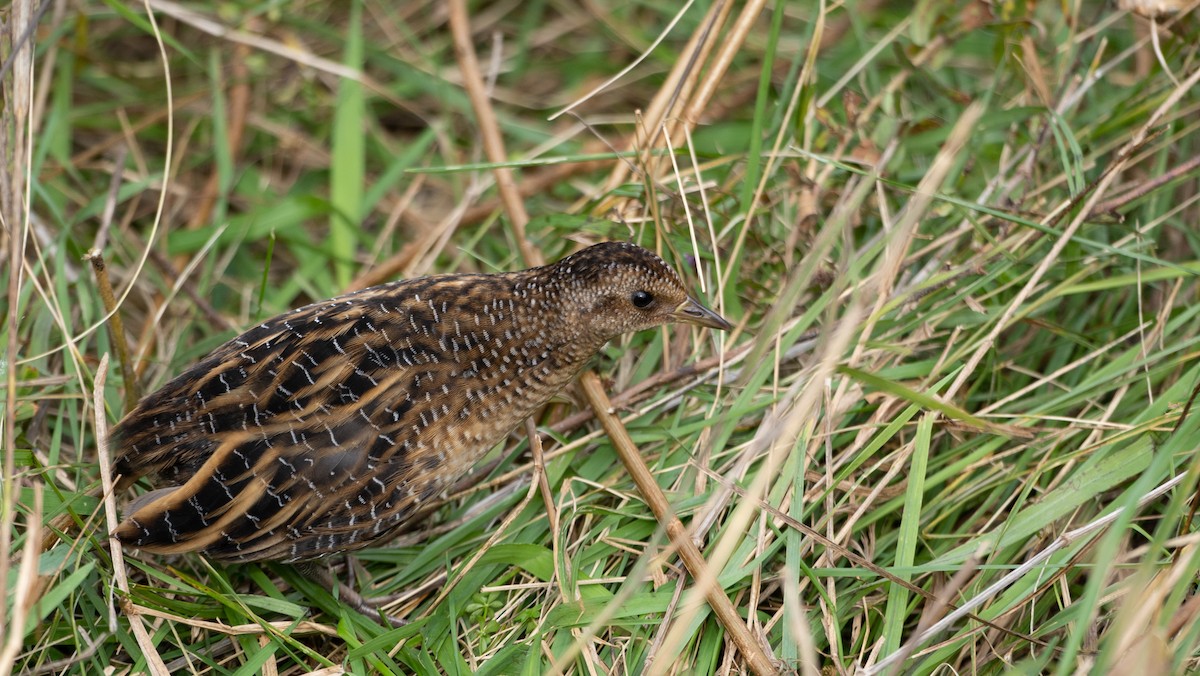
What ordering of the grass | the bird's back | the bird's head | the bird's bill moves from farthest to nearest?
the bird's bill → the bird's head → the bird's back → the grass

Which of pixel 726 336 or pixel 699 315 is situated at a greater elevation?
pixel 699 315

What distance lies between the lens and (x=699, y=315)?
387 centimetres

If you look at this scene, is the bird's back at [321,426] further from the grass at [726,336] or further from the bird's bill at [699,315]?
the bird's bill at [699,315]

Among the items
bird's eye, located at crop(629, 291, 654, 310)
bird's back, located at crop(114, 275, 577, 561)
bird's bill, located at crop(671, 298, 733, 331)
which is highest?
bird's eye, located at crop(629, 291, 654, 310)

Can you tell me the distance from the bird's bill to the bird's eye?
0.36 ft

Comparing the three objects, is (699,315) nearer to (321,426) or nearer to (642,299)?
(642,299)

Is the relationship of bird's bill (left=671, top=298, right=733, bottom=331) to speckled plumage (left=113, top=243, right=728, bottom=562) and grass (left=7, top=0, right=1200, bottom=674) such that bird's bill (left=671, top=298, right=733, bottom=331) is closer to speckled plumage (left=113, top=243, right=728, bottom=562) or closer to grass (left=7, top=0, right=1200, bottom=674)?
speckled plumage (left=113, top=243, right=728, bottom=562)

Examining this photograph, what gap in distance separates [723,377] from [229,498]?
69.1 inches

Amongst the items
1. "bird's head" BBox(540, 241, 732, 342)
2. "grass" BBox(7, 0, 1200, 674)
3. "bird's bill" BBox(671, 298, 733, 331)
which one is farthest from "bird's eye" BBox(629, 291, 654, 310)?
"grass" BBox(7, 0, 1200, 674)

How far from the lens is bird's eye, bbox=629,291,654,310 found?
3781 millimetres

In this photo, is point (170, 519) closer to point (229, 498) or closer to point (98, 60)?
point (229, 498)

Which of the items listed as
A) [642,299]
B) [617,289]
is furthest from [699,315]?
[617,289]

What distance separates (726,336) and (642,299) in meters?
0.53

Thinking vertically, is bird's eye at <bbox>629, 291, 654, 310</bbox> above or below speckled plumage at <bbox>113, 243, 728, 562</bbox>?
above
